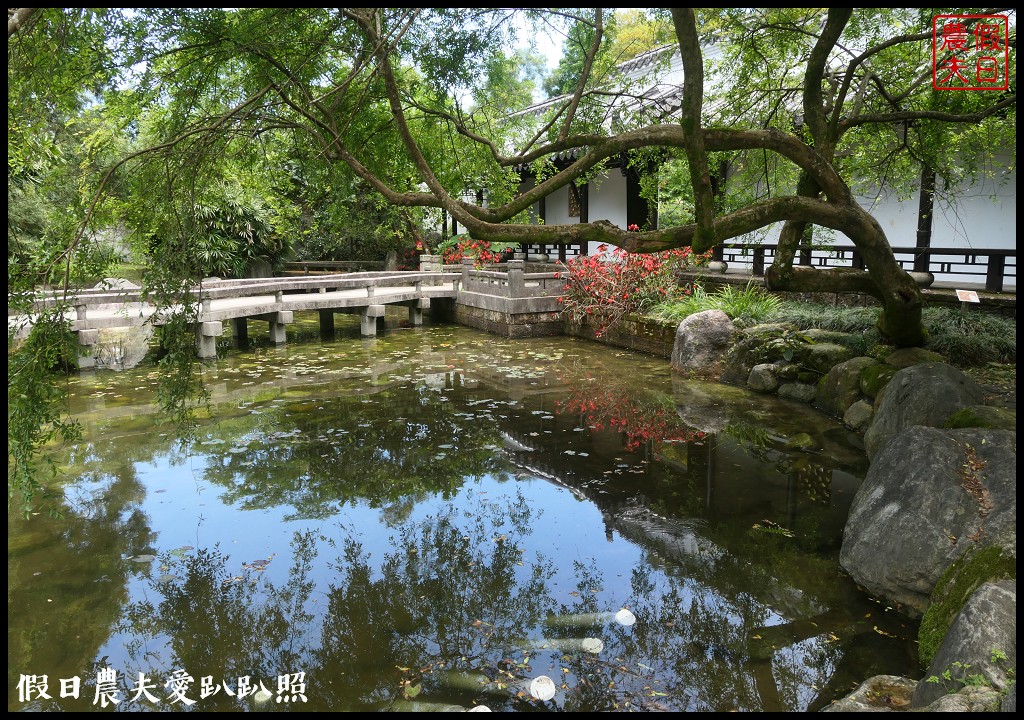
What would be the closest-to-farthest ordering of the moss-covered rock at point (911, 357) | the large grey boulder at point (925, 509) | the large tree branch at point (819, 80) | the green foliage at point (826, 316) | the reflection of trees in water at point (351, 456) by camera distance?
the large grey boulder at point (925, 509) → the reflection of trees in water at point (351, 456) → the large tree branch at point (819, 80) → the moss-covered rock at point (911, 357) → the green foliage at point (826, 316)

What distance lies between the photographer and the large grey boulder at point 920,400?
7086 mm

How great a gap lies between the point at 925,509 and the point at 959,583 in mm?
727

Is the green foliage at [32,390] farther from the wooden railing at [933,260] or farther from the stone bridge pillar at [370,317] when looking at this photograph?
the stone bridge pillar at [370,317]

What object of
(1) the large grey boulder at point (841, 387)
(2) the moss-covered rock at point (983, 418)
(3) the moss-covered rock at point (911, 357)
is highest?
(3) the moss-covered rock at point (911, 357)

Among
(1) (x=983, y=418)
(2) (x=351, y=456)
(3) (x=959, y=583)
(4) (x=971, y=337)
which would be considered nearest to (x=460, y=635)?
(3) (x=959, y=583)

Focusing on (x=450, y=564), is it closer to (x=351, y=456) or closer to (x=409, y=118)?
(x=351, y=456)

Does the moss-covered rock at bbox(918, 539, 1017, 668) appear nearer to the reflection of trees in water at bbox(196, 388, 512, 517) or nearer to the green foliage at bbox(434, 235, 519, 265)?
the reflection of trees in water at bbox(196, 388, 512, 517)

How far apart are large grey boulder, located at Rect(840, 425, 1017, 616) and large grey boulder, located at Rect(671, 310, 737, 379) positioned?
629cm

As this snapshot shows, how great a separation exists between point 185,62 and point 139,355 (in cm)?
754

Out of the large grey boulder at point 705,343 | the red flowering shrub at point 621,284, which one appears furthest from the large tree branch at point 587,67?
the red flowering shrub at point 621,284

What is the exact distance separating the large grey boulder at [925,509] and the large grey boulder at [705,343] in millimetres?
6287

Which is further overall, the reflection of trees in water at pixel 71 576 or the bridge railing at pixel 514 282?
the bridge railing at pixel 514 282

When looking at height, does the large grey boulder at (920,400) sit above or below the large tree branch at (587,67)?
below

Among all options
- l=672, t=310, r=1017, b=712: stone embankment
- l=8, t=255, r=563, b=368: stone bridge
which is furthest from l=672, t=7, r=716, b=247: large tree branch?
l=8, t=255, r=563, b=368: stone bridge
